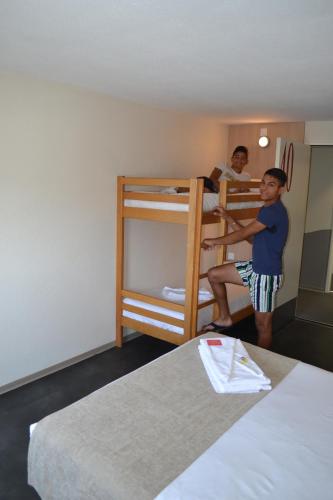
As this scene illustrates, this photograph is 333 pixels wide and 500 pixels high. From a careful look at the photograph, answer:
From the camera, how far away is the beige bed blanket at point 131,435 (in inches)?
51.8

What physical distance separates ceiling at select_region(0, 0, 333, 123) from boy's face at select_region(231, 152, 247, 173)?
36.3 inches

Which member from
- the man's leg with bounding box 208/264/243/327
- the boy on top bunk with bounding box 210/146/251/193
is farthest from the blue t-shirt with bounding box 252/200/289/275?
the boy on top bunk with bounding box 210/146/251/193

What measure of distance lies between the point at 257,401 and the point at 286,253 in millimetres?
2685

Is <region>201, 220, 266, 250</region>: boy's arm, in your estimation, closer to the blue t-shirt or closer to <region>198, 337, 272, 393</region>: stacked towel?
the blue t-shirt

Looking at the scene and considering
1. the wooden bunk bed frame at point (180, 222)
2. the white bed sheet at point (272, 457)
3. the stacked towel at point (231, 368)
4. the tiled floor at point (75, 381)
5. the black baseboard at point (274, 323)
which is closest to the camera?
the white bed sheet at point (272, 457)

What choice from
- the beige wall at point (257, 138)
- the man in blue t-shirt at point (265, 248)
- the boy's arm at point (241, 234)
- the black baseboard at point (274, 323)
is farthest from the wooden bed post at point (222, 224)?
the beige wall at point (257, 138)

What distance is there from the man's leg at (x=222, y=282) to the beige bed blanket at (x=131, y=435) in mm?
1189

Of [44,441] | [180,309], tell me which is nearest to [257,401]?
[44,441]

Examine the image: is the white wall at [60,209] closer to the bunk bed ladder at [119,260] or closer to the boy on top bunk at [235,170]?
the bunk bed ladder at [119,260]

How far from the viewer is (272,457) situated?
144cm

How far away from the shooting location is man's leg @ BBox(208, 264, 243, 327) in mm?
3061

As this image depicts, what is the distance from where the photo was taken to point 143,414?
1.63 m

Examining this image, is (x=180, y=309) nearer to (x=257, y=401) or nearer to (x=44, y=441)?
(x=257, y=401)

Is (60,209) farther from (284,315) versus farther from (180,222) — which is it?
(284,315)
